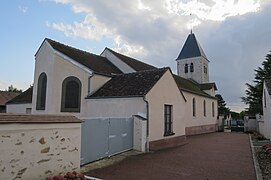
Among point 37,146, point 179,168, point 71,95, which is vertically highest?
point 71,95

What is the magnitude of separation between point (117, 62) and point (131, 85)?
8884mm

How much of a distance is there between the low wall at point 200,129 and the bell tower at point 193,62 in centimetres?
1209

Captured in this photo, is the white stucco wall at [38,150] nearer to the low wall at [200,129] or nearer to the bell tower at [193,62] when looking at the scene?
the low wall at [200,129]

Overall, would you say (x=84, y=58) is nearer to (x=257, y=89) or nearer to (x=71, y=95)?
(x=71, y=95)

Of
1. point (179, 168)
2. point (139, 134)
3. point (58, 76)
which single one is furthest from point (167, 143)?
point (58, 76)

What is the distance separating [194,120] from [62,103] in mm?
15226

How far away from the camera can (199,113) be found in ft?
90.6

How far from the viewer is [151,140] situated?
40.5 ft

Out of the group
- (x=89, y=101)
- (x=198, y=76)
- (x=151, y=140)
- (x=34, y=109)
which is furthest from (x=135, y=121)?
(x=198, y=76)

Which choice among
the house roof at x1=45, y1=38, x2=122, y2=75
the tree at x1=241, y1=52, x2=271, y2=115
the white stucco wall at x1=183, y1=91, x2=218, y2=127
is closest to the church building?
the house roof at x1=45, y1=38, x2=122, y2=75

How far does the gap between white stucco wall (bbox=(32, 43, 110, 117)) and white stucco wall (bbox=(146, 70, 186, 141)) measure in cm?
497

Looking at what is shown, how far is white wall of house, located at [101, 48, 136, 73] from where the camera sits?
69.8ft

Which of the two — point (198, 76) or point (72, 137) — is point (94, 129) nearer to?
point (72, 137)

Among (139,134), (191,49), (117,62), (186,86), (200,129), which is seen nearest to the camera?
(139,134)
